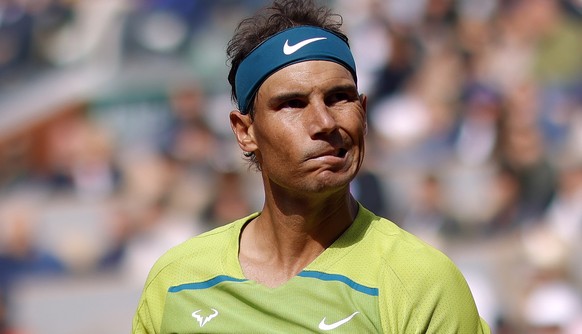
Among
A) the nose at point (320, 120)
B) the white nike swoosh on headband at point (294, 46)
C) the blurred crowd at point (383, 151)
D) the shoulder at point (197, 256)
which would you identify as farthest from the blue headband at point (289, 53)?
the blurred crowd at point (383, 151)

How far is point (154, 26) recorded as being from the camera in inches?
343

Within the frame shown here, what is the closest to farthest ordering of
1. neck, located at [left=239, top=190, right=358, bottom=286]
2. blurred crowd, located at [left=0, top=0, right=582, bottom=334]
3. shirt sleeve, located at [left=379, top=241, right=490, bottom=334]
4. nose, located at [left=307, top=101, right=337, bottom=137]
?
1. shirt sleeve, located at [left=379, top=241, right=490, bottom=334]
2. nose, located at [left=307, top=101, right=337, bottom=137]
3. neck, located at [left=239, top=190, right=358, bottom=286]
4. blurred crowd, located at [left=0, top=0, right=582, bottom=334]

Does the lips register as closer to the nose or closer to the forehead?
the nose

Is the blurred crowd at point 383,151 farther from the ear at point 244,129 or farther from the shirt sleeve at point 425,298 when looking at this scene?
the shirt sleeve at point 425,298

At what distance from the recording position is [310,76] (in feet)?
8.68

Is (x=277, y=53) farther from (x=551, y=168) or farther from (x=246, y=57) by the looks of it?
(x=551, y=168)

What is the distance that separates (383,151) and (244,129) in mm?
5063

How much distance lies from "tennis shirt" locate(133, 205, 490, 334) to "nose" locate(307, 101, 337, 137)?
327 millimetres

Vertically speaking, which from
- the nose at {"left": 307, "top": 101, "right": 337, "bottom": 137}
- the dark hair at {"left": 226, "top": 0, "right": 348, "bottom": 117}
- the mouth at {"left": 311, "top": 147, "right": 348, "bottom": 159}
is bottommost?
the mouth at {"left": 311, "top": 147, "right": 348, "bottom": 159}

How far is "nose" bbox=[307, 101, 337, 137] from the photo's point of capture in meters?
2.59

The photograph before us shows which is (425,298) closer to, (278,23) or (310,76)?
(310,76)

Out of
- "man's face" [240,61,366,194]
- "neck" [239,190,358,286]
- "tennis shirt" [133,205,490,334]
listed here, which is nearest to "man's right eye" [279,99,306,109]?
"man's face" [240,61,366,194]

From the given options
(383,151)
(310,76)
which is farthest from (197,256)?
(383,151)

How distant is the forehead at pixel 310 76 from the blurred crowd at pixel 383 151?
4.93m
